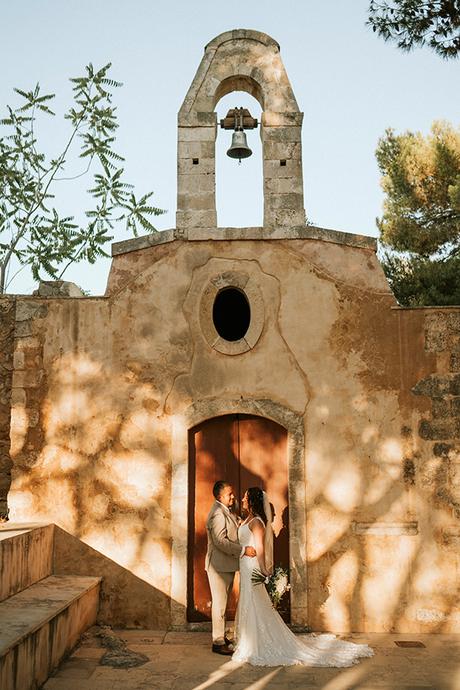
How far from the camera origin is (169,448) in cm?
737

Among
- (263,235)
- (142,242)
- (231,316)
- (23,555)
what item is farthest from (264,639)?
(142,242)

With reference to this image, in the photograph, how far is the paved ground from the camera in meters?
5.25

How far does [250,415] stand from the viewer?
24.5 ft

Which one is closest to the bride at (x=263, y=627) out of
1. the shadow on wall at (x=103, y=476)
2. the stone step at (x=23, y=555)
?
the shadow on wall at (x=103, y=476)

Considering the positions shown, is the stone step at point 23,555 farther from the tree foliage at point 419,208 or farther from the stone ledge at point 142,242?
the tree foliage at point 419,208

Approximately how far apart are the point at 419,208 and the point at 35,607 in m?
13.9

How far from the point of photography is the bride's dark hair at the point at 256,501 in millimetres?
6262

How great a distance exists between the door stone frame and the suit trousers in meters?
0.91

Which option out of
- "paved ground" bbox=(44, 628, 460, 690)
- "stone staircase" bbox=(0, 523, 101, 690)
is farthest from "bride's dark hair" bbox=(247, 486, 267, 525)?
"stone staircase" bbox=(0, 523, 101, 690)

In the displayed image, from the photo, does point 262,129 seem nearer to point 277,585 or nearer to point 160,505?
point 160,505

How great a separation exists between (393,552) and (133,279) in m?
4.09

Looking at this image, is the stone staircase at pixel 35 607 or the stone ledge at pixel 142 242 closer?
the stone staircase at pixel 35 607

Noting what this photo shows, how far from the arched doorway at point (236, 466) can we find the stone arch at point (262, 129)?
2.26 meters

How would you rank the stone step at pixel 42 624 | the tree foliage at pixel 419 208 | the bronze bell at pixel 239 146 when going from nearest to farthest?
the stone step at pixel 42 624 → the bronze bell at pixel 239 146 → the tree foliage at pixel 419 208
